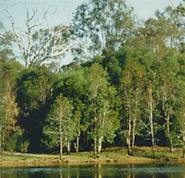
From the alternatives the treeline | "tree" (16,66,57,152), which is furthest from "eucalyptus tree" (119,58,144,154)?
"tree" (16,66,57,152)

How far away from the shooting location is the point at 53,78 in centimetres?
9119

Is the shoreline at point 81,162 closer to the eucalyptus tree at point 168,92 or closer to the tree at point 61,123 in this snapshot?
the tree at point 61,123

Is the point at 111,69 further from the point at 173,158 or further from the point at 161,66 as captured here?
the point at 173,158

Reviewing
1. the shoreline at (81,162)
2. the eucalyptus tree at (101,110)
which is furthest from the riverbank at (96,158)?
the eucalyptus tree at (101,110)

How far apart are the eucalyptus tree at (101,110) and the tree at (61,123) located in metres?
3.18

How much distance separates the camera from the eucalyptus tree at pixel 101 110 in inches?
3083

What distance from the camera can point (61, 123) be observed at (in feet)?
247

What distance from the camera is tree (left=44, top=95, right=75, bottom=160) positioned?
7531 centimetres

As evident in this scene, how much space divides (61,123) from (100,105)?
6357mm

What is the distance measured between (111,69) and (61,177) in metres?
39.6

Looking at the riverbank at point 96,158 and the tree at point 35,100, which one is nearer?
the riverbank at point 96,158

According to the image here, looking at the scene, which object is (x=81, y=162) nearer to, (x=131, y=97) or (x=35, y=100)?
(x=131, y=97)

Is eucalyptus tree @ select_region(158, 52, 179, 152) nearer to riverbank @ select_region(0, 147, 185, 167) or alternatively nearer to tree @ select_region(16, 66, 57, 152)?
riverbank @ select_region(0, 147, 185, 167)

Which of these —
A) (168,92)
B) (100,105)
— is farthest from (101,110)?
(168,92)
